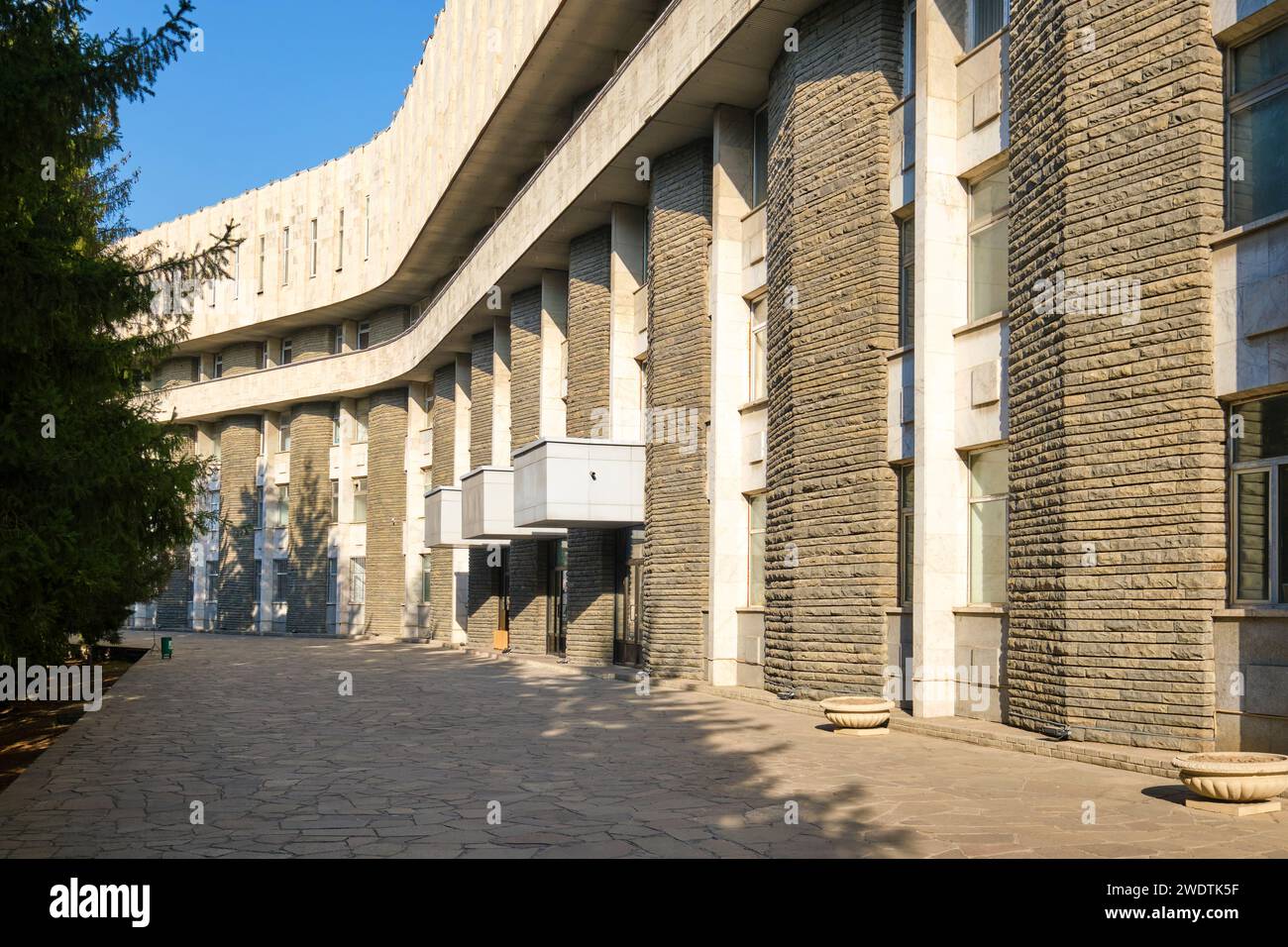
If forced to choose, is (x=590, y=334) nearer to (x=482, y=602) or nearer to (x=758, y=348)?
(x=758, y=348)

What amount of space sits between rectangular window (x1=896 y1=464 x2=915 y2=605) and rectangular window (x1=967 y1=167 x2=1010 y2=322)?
245 cm

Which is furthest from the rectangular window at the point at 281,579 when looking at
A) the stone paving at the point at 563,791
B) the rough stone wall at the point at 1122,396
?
the rough stone wall at the point at 1122,396

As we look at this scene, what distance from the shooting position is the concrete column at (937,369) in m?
15.3

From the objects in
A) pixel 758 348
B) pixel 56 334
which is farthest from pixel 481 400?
pixel 56 334

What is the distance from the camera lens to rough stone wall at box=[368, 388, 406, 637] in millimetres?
45000

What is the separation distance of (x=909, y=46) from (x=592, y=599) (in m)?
15.2

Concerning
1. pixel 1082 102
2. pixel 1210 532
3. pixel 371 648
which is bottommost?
pixel 371 648

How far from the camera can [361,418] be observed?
1925 inches

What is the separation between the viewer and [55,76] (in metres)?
9.54

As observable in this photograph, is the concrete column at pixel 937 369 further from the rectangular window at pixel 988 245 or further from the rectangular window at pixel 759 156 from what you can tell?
the rectangular window at pixel 759 156
